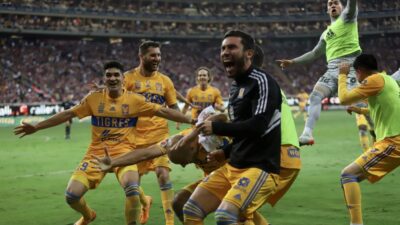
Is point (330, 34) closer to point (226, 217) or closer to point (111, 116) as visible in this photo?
point (111, 116)

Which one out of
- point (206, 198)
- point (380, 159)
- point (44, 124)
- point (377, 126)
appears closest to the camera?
point (206, 198)

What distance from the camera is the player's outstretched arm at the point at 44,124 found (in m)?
7.48

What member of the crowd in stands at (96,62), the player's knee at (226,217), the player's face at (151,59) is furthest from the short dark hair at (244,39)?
the crowd in stands at (96,62)

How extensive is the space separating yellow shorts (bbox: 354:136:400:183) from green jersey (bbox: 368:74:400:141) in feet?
0.44

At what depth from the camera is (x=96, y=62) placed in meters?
56.2

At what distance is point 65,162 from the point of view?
1659cm

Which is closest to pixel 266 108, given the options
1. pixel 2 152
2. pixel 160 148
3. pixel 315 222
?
pixel 160 148

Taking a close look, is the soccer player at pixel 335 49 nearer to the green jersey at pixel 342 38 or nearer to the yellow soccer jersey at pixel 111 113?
the green jersey at pixel 342 38

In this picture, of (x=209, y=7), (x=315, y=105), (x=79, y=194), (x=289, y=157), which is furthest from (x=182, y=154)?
(x=209, y=7)

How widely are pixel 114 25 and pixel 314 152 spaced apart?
44329 mm

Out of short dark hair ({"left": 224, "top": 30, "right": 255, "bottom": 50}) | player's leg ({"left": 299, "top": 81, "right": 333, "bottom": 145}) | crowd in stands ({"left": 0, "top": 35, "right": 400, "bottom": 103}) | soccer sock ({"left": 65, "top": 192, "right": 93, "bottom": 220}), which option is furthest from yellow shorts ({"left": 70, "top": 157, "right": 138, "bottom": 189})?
crowd in stands ({"left": 0, "top": 35, "right": 400, "bottom": 103})

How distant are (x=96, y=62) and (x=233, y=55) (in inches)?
2047

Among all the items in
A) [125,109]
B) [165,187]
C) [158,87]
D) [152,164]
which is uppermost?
[158,87]

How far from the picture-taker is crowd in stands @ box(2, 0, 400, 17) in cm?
5800
